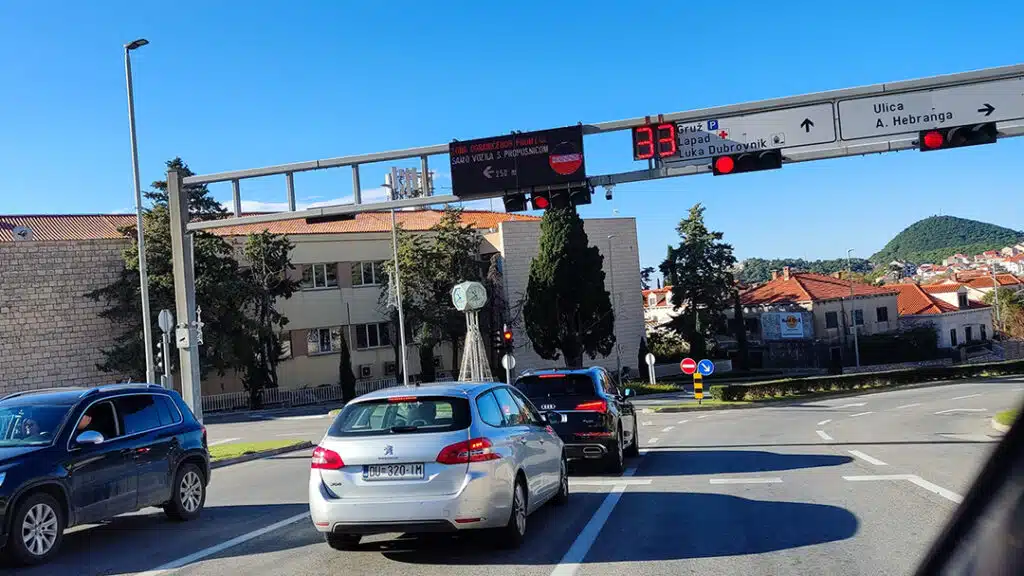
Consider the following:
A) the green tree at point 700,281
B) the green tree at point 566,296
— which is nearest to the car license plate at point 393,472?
the green tree at point 566,296

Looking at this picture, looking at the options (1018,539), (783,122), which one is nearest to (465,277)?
(783,122)

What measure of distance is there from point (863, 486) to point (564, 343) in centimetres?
3990

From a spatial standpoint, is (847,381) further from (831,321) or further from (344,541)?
(344,541)

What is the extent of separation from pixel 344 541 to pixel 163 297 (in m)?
37.9

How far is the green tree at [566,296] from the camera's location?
168ft

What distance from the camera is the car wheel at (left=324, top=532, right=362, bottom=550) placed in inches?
335

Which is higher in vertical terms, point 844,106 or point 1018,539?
point 844,106

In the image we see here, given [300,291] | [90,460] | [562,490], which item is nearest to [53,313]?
[300,291]

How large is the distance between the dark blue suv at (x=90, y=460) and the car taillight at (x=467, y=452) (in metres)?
4.07

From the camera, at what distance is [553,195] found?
18422mm

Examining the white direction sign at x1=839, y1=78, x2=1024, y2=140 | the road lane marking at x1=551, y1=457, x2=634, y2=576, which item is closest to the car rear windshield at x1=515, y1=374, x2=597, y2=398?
the road lane marking at x1=551, y1=457, x2=634, y2=576

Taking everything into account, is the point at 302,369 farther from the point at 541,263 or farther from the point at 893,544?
the point at 893,544

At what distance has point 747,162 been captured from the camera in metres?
17.1

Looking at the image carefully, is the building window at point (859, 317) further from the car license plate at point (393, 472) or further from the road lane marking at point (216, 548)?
the car license plate at point (393, 472)
